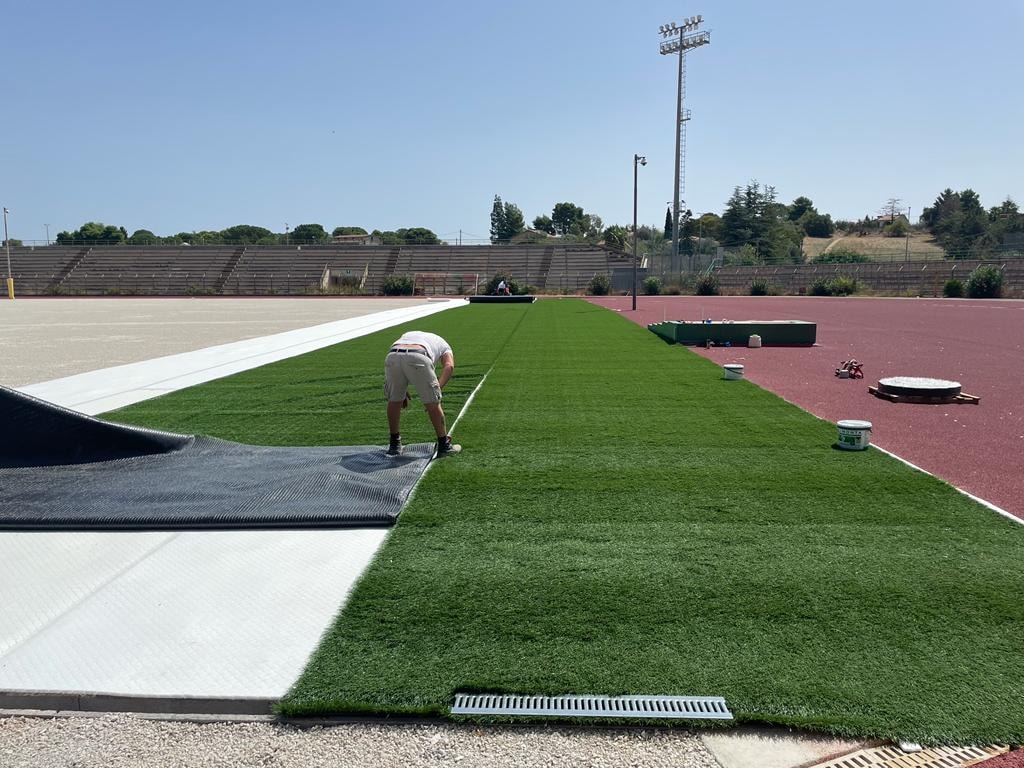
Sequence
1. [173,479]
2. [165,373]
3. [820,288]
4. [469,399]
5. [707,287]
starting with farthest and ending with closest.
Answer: [707,287]
[820,288]
[165,373]
[469,399]
[173,479]

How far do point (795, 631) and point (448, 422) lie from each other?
5.43m

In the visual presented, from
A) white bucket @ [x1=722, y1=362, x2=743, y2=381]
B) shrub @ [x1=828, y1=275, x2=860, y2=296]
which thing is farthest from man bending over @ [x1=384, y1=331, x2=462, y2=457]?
shrub @ [x1=828, y1=275, x2=860, y2=296]

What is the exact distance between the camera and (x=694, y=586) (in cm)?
400

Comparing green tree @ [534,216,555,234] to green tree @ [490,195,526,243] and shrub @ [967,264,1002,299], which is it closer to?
green tree @ [490,195,526,243]

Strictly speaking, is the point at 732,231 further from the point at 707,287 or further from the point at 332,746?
the point at 332,746

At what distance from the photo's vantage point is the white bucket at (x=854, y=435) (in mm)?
6797

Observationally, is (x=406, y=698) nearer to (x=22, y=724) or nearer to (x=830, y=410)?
(x=22, y=724)

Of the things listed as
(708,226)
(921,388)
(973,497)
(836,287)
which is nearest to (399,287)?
(836,287)

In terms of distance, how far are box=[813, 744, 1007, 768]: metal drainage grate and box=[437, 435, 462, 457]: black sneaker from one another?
4587 millimetres

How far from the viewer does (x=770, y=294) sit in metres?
52.6

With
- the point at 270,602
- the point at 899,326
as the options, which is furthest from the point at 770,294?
the point at 270,602

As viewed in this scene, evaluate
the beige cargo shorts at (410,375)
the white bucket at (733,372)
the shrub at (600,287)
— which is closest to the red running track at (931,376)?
the white bucket at (733,372)

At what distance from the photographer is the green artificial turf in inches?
120

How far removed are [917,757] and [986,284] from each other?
48.8m
